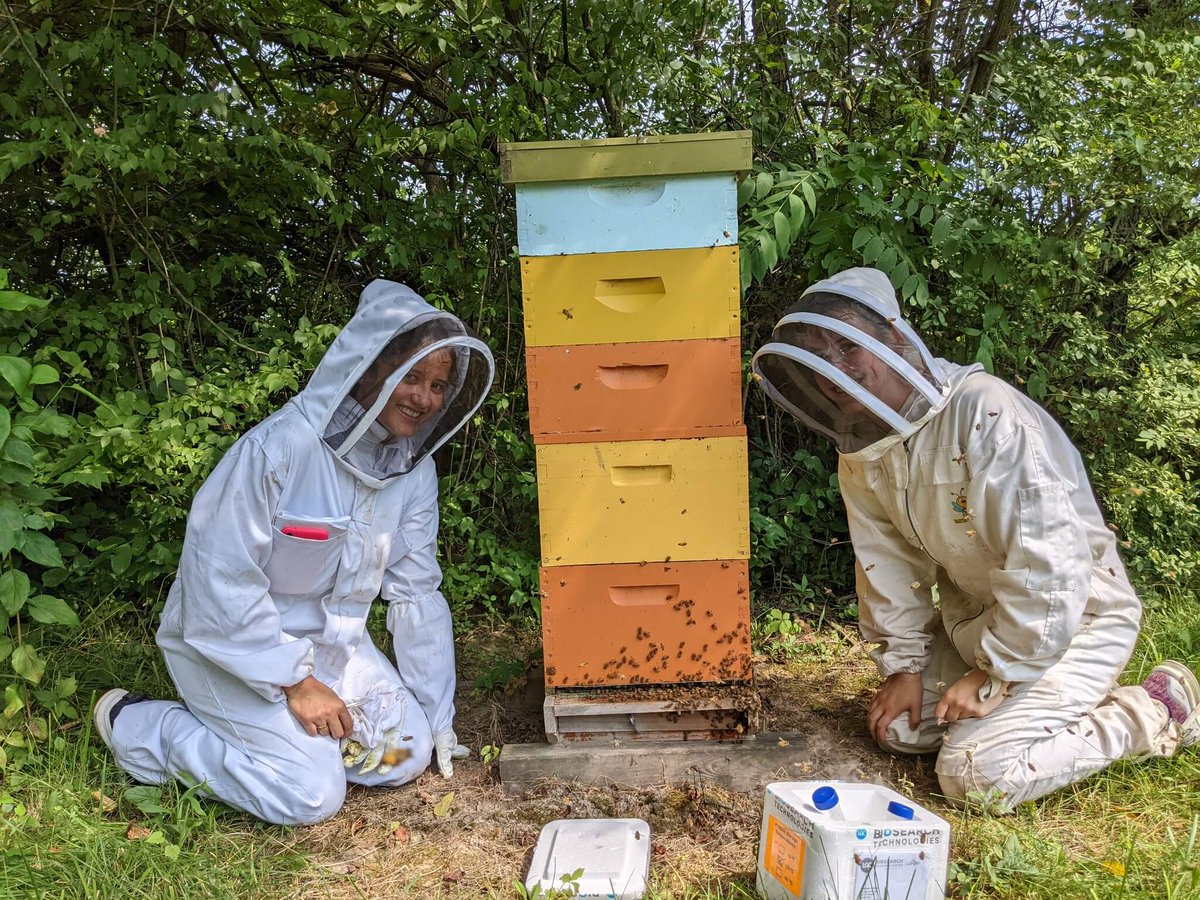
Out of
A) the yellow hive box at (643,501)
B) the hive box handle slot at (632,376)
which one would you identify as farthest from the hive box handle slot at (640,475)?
the hive box handle slot at (632,376)

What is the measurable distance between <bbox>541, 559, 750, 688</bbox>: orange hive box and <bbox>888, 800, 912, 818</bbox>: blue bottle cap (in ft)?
2.64

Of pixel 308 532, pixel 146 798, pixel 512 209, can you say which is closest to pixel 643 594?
pixel 308 532

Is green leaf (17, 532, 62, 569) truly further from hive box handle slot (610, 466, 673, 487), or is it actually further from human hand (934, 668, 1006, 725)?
human hand (934, 668, 1006, 725)

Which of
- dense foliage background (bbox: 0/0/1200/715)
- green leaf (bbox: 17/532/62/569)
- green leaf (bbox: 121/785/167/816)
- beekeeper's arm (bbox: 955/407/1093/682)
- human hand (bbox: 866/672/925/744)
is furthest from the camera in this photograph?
dense foliage background (bbox: 0/0/1200/715)

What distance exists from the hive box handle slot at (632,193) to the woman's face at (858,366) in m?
0.65

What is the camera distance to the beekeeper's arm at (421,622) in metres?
3.22

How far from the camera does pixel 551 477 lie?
2865mm

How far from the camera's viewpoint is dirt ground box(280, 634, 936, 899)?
2.42 m

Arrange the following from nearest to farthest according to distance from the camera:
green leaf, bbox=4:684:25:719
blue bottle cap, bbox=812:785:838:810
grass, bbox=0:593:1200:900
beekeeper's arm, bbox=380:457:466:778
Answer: blue bottle cap, bbox=812:785:838:810, grass, bbox=0:593:1200:900, green leaf, bbox=4:684:25:719, beekeeper's arm, bbox=380:457:466:778

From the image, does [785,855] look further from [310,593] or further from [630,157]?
[630,157]

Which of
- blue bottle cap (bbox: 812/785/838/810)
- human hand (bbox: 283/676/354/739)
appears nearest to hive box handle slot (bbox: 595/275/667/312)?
blue bottle cap (bbox: 812/785/838/810)

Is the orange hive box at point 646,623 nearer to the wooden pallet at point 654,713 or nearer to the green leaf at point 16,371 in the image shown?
the wooden pallet at point 654,713

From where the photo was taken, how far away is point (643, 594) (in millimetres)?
2973

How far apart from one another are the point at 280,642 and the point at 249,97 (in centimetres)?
314
